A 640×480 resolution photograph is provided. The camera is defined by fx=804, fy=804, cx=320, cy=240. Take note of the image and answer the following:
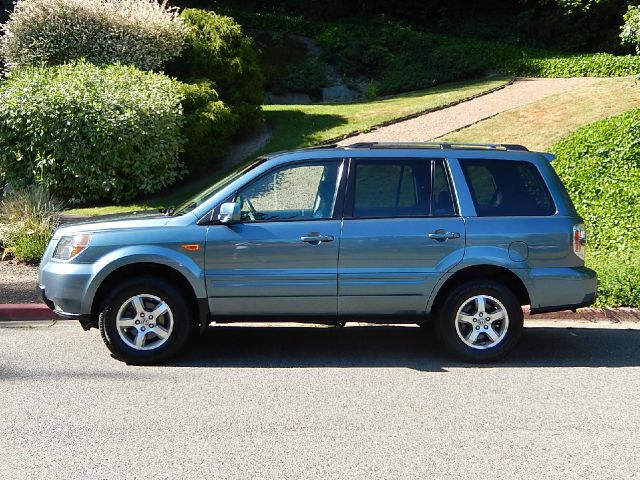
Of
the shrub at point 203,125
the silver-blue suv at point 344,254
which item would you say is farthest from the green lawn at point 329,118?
the silver-blue suv at point 344,254

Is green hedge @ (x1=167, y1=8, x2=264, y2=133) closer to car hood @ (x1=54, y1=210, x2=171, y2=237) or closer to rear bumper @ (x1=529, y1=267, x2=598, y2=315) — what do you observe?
car hood @ (x1=54, y1=210, x2=171, y2=237)

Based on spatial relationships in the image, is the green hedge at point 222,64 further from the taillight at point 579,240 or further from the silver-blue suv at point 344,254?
the taillight at point 579,240

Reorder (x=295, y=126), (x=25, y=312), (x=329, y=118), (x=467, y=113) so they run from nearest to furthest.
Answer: (x=25, y=312), (x=295, y=126), (x=467, y=113), (x=329, y=118)

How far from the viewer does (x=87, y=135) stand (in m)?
13.3

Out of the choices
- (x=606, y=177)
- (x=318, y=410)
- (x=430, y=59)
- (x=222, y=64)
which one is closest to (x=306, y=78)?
(x=430, y=59)

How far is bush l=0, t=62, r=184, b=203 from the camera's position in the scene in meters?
13.2

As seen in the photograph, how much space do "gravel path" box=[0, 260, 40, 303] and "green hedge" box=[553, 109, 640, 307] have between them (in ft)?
20.4

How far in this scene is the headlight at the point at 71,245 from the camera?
6680 millimetres

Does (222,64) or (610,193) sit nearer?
(610,193)

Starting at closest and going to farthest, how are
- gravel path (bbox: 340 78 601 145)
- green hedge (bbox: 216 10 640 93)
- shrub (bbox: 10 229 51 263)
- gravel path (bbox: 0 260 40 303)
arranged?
1. gravel path (bbox: 0 260 40 303)
2. shrub (bbox: 10 229 51 263)
3. gravel path (bbox: 340 78 601 145)
4. green hedge (bbox: 216 10 640 93)

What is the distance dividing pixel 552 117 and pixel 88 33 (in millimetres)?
9331

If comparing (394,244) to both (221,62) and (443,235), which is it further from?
(221,62)

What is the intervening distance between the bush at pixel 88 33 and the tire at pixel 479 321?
10355 millimetres

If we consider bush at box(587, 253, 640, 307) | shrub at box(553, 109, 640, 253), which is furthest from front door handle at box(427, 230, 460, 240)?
shrub at box(553, 109, 640, 253)
